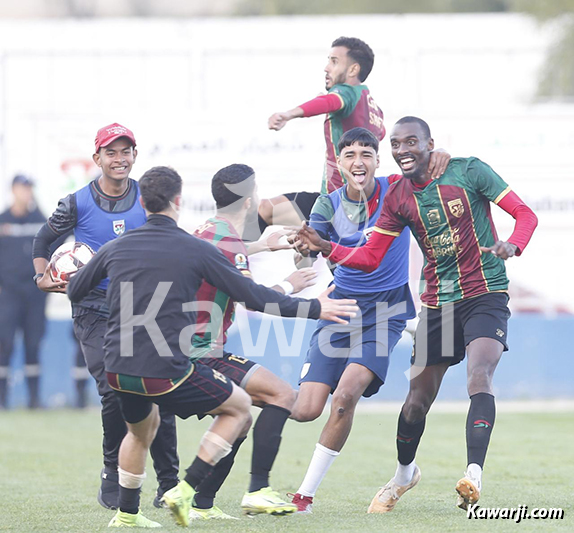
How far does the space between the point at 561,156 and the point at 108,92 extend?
666 centimetres

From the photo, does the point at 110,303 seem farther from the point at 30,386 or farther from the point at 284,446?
the point at 30,386

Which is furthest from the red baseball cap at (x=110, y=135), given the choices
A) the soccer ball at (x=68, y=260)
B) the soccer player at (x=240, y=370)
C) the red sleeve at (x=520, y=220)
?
the red sleeve at (x=520, y=220)

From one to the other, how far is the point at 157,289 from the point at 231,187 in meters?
1.17

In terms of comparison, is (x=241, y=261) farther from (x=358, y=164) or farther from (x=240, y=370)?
(x=358, y=164)

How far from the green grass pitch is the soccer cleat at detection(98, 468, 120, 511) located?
10cm

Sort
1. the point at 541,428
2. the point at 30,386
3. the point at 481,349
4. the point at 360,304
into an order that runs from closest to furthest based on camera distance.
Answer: the point at 481,349 < the point at 360,304 < the point at 541,428 < the point at 30,386

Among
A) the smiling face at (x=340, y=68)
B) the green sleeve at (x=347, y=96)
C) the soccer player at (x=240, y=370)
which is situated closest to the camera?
the soccer player at (x=240, y=370)

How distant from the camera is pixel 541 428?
12.7 metres

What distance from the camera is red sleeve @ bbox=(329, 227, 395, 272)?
7.32 meters

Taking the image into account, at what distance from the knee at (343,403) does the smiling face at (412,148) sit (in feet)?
4.94

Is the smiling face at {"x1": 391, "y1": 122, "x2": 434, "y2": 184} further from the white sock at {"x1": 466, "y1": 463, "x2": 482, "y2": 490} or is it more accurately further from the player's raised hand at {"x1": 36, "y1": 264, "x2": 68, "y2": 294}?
the player's raised hand at {"x1": 36, "y1": 264, "x2": 68, "y2": 294}

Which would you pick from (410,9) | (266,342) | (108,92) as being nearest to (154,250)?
(266,342)

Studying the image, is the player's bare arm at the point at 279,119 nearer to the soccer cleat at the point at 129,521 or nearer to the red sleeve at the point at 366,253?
the red sleeve at the point at 366,253

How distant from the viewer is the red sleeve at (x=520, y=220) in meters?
6.77
